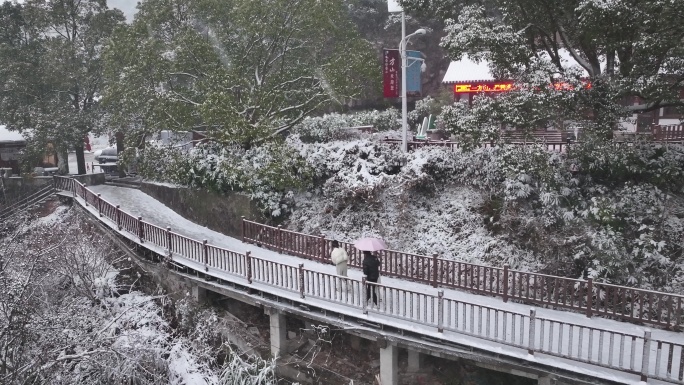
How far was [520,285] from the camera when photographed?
34.5ft

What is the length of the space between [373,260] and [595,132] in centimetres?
645

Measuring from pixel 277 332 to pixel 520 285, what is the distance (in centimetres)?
575

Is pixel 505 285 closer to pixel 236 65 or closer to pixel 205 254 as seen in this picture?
pixel 205 254

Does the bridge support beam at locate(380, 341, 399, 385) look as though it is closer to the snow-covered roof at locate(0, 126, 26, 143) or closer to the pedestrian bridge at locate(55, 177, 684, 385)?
the pedestrian bridge at locate(55, 177, 684, 385)

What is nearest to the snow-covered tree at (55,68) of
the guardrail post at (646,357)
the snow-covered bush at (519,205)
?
the snow-covered bush at (519,205)

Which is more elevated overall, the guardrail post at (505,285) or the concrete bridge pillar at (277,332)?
the guardrail post at (505,285)

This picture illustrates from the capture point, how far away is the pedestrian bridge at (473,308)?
797 cm

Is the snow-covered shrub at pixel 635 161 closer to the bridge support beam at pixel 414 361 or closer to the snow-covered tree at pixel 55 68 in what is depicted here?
the bridge support beam at pixel 414 361

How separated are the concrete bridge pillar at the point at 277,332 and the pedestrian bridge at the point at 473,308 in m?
0.03

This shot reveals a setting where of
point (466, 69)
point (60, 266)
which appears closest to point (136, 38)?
point (60, 266)

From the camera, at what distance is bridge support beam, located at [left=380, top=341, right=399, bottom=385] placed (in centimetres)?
990

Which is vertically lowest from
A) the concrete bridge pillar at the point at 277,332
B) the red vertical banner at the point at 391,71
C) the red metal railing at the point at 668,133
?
the concrete bridge pillar at the point at 277,332

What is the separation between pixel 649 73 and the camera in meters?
11.5

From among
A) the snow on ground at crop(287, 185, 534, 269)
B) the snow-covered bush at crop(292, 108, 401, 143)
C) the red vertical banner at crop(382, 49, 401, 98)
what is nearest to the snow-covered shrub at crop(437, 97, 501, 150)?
the snow on ground at crop(287, 185, 534, 269)
